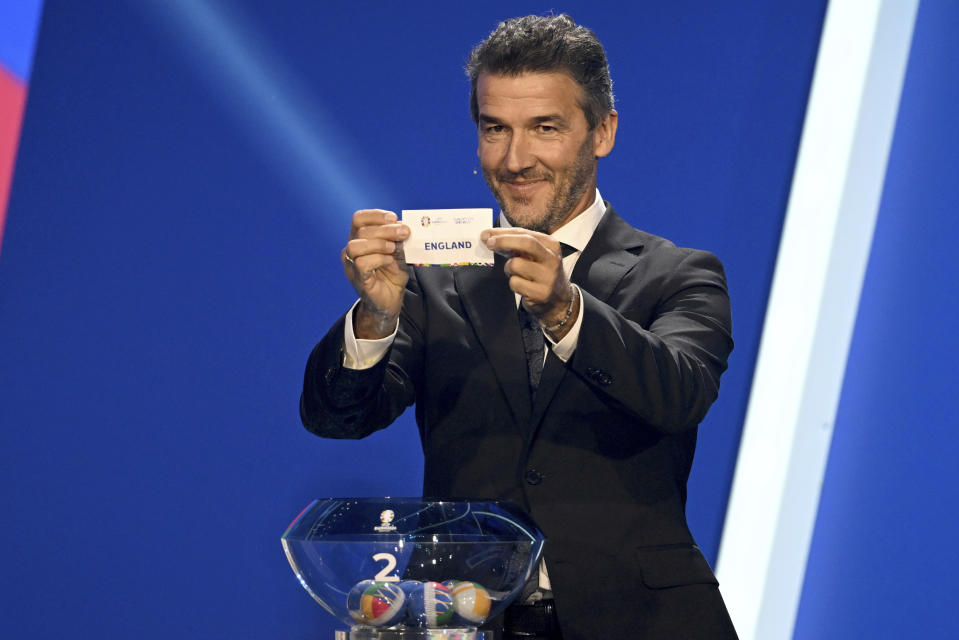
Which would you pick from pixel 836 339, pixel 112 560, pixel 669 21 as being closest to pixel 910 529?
pixel 836 339

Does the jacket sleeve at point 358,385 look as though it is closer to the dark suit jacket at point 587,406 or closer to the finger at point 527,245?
the dark suit jacket at point 587,406

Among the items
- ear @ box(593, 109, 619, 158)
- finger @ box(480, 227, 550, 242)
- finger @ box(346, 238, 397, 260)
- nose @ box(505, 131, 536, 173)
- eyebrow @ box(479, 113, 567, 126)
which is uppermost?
ear @ box(593, 109, 619, 158)

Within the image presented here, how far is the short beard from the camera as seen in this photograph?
1807 millimetres

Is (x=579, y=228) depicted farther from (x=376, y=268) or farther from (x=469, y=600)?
(x=469, y=600)

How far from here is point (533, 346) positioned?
1.68 meters

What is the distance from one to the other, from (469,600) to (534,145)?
0.88 meters

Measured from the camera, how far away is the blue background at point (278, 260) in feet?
9.16

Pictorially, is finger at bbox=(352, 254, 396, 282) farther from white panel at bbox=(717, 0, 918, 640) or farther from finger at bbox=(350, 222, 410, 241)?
white panel at bbox=(717, 0, 918, 640)

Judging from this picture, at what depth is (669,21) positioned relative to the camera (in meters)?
3.06

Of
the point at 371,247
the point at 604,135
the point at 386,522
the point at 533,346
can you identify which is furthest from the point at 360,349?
the point at 604,135

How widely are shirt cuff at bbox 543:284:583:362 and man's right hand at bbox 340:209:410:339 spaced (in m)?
0.25

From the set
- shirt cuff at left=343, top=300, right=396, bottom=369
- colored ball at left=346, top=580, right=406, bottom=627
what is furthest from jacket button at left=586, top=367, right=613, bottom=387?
colored ball at left=346, top=580, right=406, bottom=627

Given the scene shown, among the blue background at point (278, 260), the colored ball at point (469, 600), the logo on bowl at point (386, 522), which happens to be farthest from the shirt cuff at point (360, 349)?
the blue background at point (278, 260)

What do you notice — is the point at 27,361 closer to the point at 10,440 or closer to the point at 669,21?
the point at 10,440
